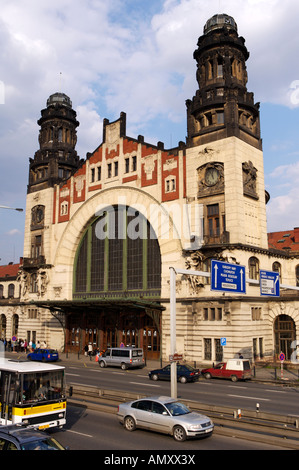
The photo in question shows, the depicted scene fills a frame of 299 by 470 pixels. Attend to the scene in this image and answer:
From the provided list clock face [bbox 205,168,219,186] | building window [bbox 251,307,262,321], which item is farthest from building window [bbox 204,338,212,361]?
clock face [bbox 205,168,219,186]

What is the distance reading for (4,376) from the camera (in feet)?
51.5

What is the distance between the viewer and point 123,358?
138 ft

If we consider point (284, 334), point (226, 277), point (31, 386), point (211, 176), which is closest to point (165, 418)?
point (31, 386)

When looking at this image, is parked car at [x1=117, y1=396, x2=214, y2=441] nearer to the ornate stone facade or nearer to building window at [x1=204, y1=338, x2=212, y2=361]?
the ornate stone facade

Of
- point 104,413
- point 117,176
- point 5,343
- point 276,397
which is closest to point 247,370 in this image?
point 276,397

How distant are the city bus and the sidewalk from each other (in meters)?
22.6

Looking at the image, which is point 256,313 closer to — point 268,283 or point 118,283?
point 268,283

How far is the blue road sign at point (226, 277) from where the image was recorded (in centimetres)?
2500

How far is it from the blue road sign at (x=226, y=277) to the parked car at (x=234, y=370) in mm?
10518

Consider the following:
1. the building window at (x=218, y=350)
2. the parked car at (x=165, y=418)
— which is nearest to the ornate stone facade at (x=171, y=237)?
the building window at (x=218, y=350)

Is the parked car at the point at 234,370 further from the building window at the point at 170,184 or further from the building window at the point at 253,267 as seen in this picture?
the building window at the point at 170,184

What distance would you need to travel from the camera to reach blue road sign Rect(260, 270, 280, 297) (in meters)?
29.0

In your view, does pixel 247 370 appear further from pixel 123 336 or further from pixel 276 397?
pixel 123 336
